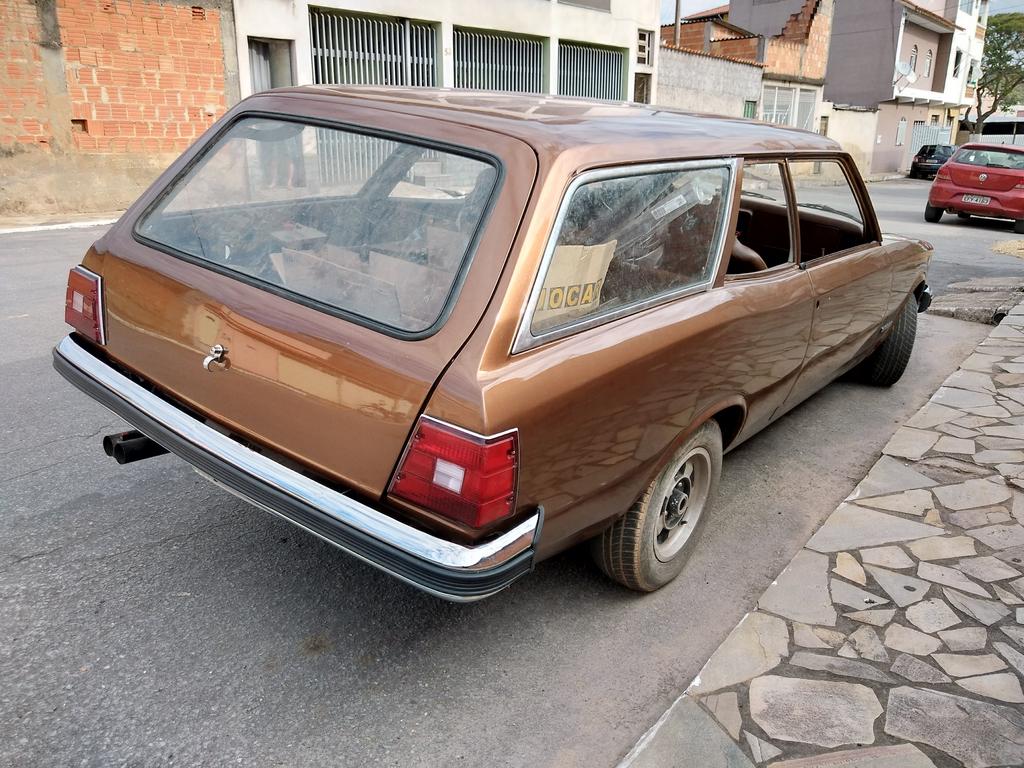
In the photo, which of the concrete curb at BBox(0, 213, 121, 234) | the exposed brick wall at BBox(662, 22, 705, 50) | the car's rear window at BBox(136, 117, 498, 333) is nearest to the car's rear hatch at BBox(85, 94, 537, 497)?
the car's rear window at BBox(136, 117, 498, 333)

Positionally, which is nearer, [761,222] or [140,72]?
[761,222]

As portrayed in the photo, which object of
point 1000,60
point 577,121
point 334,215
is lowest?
point 334,215

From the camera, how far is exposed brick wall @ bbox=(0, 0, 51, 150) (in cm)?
1158

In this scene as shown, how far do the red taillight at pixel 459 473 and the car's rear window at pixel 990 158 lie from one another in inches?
623

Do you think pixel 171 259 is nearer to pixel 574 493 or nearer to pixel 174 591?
pixel 174 591

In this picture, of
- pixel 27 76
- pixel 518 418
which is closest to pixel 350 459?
pixel 518 418

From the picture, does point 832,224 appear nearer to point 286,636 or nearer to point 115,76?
point 286,636

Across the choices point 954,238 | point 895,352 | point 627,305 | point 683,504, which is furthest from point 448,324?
point 954,238

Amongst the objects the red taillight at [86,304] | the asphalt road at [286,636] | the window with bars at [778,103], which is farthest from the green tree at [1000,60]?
the red taillight at [86,304]

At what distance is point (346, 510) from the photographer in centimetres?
218

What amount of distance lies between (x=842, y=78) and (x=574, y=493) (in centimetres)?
4266

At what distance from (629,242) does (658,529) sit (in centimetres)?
107

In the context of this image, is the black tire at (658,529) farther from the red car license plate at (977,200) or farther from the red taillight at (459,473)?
the red car license plate at (977,200)

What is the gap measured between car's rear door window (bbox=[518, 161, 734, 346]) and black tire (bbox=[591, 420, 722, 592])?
60 centimetres
